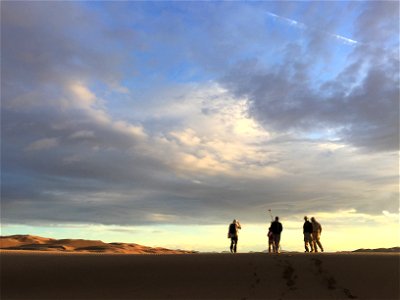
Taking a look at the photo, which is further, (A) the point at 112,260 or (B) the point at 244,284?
(A) the point at 112,260

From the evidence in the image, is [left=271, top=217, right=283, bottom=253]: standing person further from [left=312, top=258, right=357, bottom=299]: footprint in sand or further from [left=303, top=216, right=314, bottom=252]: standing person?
[left=312, top=258, right=357, bottom=299]: footprint in sand

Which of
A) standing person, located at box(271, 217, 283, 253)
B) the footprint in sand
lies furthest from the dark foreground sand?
standing person, located at box(271, 217, 283, 253)

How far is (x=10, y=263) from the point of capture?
18.8 meters

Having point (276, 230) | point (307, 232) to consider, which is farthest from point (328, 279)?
point (307, 232)

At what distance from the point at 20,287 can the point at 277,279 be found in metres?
9.47

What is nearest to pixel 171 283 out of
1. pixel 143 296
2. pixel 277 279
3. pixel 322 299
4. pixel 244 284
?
pixel 143 296

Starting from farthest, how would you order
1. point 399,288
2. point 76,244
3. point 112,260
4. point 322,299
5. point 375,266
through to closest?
point 76,244 → point 112,260 → point 375,266 → point 399,288 → point 322,299

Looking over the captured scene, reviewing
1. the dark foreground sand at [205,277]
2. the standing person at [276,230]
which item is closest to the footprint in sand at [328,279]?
the dark foreground sand at [205,277]

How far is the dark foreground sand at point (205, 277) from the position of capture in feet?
51.6

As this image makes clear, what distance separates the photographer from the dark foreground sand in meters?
15.7

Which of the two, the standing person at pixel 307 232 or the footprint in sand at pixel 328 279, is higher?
the standing person at pixel 307 232

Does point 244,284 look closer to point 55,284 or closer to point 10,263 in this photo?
point 55,284

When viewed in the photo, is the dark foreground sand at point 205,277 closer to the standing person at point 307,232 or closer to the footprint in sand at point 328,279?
the footprint in sand at point 328,279

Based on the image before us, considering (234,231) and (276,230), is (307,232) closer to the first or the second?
(276,230)
